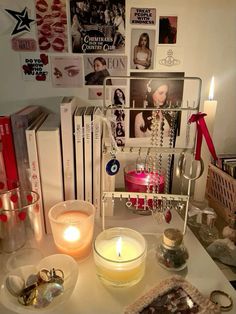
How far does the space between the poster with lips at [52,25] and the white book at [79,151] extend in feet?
0.60

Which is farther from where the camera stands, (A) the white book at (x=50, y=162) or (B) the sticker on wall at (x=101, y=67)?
(B) the sticker on wall at (x=101, y=67)

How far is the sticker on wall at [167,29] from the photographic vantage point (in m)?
0.71

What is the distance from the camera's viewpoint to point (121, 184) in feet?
2.86

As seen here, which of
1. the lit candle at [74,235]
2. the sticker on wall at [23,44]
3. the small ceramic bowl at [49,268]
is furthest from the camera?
the sticker on wall at [23,44]

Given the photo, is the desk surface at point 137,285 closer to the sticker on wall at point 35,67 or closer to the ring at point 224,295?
the ring at point 224,295

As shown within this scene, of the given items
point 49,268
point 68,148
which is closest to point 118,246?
point 49,268

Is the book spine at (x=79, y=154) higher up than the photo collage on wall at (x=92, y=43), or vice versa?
the photo collage on wall at (x=92, y=43)

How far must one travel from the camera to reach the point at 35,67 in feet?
2.35

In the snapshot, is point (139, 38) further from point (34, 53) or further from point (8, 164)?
point (8, 164)

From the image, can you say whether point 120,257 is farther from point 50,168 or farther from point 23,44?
point 23,44

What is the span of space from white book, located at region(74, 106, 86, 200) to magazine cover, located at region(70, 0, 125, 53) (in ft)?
0.59

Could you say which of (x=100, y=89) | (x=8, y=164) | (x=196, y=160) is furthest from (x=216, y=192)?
(x=8, y=164)

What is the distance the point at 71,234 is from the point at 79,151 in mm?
190

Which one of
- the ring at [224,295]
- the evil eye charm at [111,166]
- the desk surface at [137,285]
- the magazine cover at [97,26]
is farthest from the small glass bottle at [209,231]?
the magazine cover at [97,26]
